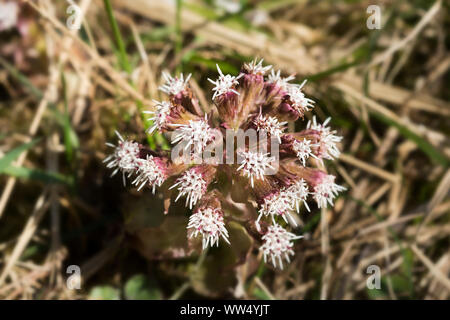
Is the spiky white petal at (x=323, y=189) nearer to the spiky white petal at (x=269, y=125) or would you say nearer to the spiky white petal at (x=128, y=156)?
the spiky white petal at (x=269, y=125)

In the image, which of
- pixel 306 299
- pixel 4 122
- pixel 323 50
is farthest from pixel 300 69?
pixel 4 122

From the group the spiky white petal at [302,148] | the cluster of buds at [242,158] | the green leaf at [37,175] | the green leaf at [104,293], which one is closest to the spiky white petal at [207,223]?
the cluster of buds at [242,158]

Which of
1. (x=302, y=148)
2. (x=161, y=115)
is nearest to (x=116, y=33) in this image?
(x=161, y=115)

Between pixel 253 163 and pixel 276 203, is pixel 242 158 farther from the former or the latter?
pixel 276 203

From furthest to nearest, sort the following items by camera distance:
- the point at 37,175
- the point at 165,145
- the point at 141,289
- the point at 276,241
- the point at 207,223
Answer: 1. the point at 37,175
2. the point at 141,289
3. the point at 165,145
4. the point at 276,241
5. the point at 207,223

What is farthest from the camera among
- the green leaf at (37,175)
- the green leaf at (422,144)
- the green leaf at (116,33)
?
the green leaf at (422,144)

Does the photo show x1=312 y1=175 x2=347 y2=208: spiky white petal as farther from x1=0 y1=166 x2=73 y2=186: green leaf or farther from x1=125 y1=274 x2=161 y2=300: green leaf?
x1=0 y1=166 x2=73 y2=186: green leaf

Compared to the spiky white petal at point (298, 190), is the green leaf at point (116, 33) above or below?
above
